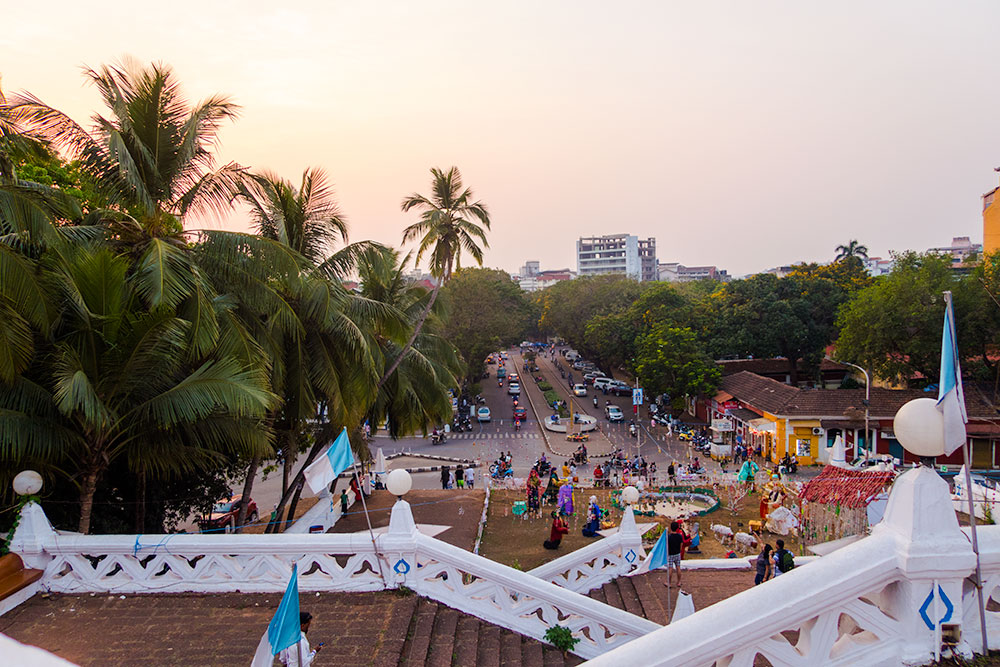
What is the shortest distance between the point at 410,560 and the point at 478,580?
807mm

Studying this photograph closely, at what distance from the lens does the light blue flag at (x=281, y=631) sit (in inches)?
172

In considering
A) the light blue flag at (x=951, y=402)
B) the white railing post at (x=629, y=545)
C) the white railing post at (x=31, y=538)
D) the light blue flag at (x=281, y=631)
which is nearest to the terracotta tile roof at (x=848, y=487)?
the white railing post at (x=629, y=545)

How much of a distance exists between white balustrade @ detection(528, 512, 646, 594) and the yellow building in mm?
39280

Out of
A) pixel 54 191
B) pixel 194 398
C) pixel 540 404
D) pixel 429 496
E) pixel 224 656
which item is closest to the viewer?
pixel 224 656

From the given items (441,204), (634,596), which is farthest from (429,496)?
(634,596)

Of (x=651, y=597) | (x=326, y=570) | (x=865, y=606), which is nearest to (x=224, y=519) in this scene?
(x=326, y=570)

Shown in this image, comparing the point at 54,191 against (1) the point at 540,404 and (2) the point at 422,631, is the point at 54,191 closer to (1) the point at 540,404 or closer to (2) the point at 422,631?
(2) the point at 422,631

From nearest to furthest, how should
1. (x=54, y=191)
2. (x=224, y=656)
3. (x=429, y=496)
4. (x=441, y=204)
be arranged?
(x=224, y=656) → (x=54, y=191) → (x=441, y=204) → (x=429, y=496)

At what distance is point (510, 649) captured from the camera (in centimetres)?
686

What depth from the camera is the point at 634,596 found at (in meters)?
9.91

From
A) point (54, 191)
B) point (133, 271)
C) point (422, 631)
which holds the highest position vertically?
point (54, 191)

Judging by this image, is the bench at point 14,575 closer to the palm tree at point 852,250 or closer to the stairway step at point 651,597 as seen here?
the stairway step at point 651,597

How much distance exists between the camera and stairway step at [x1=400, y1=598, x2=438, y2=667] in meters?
6.15

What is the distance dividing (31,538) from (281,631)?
4.84 meters
